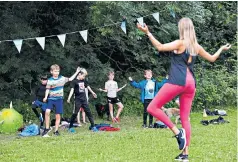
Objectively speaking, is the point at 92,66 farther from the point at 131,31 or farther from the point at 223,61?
the point at 223,61

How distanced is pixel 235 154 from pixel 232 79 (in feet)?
32.1

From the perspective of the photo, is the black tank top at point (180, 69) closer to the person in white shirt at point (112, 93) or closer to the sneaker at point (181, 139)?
the sneaker at point (181, 139)

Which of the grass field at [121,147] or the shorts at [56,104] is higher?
the shorts at [56,104]

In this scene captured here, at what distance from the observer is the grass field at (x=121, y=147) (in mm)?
6266

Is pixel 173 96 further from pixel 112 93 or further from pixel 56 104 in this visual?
pixel 112 93

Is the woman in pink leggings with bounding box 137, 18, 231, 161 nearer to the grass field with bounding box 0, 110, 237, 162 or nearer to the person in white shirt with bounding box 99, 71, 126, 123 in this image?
the grass field with bounding box 0, 110, 237, 162

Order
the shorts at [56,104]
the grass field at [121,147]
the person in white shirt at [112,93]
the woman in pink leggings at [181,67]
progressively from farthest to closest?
the person in white shirt at [112,93] → the shorts at [56,104] → the grass field at [121,147] → the woman in pink leggings at [181,67]

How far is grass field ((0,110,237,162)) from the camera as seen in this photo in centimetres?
627

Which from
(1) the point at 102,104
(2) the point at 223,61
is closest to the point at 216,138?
(1) the point at 102,104

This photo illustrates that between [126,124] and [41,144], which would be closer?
[41,144]

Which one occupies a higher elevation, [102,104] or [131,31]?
[131,31]

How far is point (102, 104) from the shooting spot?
13656 millimetres

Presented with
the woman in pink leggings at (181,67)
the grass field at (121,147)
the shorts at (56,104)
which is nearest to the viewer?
the woman in pink leggings at (181,67)

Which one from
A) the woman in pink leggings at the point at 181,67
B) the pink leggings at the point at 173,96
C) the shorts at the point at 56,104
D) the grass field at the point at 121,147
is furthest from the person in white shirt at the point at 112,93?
the woman in pink leggings at the point at 181,67
